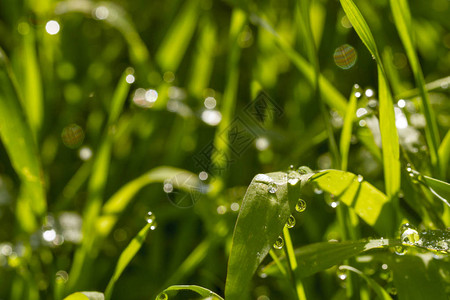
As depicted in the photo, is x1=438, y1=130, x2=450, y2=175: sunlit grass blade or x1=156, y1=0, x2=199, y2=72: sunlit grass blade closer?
x1=438, y1=130, x2=450, y2=175: sunlit grass blade

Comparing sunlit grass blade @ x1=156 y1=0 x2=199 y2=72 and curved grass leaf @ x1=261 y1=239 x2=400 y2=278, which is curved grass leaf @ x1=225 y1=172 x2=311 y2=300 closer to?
curved grass leaf @ x1=261 y1=239 x2=400 y2=278

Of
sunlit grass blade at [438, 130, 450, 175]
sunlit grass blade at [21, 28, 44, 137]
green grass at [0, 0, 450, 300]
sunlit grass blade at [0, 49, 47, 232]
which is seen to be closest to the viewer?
green grass at [0, 0, 450, 300]

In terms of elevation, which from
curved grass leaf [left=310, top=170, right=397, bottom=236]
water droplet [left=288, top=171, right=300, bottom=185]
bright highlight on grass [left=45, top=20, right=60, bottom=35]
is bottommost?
curved grass leaf [left=310, top=170, right=397, bottom=236]

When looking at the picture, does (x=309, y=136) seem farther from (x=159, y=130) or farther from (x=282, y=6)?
(x=282, y=6)

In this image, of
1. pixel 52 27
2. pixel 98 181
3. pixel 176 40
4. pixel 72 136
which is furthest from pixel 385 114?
A: pixel 52 27

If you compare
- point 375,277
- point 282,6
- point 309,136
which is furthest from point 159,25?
point 375,277

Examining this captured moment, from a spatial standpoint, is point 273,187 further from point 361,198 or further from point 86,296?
point 86,296

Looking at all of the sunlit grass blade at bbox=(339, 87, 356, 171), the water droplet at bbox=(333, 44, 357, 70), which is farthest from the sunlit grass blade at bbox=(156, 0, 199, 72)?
the sunlit grass blade at bbox=(339, 87, 356, 171)
